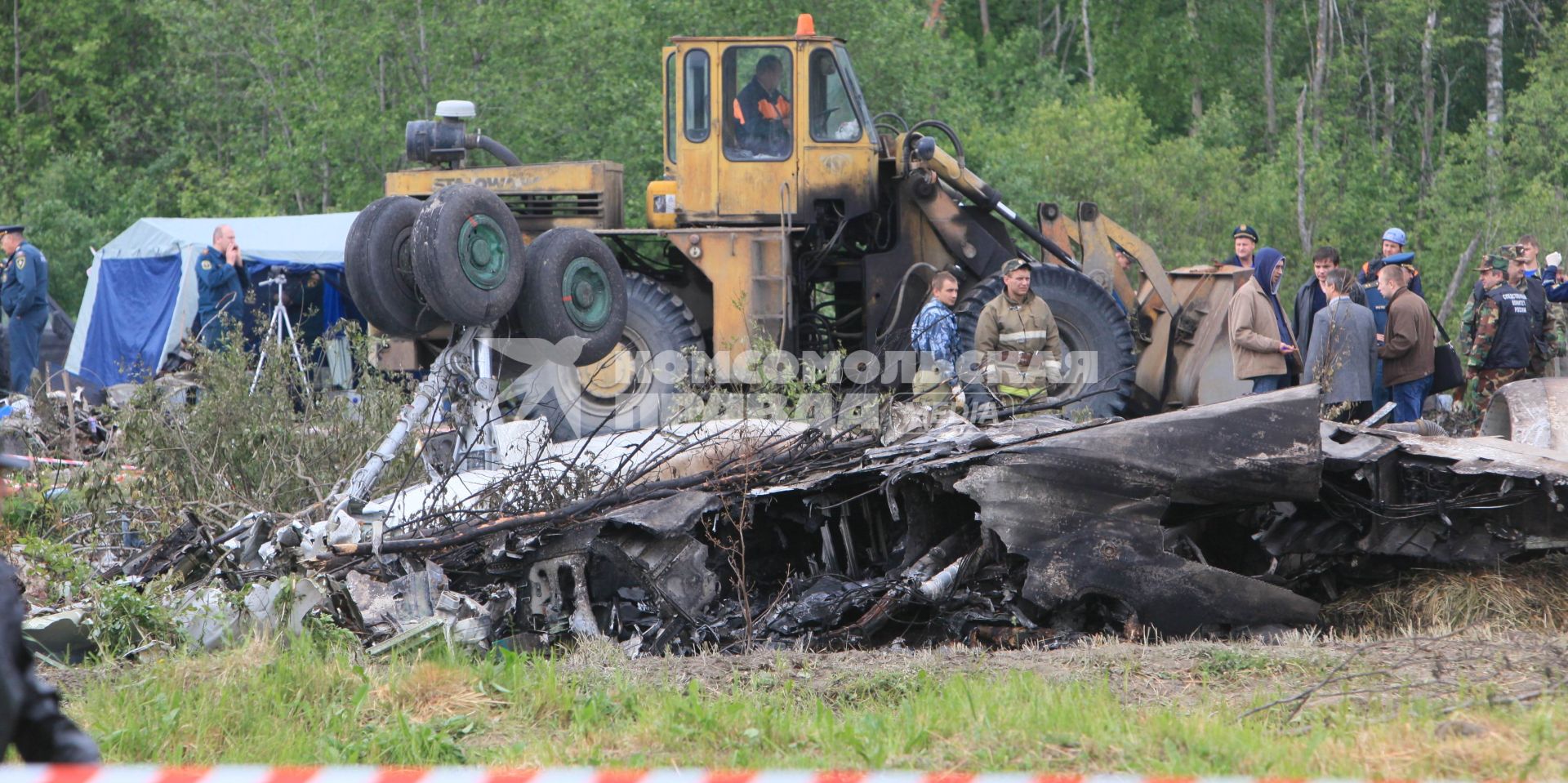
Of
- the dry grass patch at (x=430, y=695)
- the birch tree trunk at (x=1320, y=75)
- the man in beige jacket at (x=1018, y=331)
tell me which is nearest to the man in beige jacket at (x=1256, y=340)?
the man in beige jacket at (x=1018, y=331)

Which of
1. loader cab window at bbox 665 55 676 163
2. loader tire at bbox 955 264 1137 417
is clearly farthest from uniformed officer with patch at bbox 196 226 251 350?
loader tire at bbox 955 264 1137 417

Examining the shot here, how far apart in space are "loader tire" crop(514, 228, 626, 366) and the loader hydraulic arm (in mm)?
3069

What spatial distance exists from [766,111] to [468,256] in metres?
3.66

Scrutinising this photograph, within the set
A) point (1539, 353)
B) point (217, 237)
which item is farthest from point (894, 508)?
point (217, 237)

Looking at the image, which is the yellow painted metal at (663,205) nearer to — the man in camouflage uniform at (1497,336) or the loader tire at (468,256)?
the loader tire at (468,256)

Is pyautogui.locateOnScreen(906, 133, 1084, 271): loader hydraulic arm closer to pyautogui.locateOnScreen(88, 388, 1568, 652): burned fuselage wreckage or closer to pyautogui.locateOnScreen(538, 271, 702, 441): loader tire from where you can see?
pyautogui.locateOnScreen(538, 271, 702, 441): loader tire

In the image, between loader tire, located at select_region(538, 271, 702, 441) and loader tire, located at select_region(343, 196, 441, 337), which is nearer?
loader tire, located at select_region(343, 196, 441, 337)

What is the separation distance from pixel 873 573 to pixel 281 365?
3709 millimetres

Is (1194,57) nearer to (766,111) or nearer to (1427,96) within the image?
(1427,96)

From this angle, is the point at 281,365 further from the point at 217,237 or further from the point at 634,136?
the point at 634,136

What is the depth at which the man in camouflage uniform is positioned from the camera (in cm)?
998

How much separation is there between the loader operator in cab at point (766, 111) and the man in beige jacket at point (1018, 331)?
7.45 feet

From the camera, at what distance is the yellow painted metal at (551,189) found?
438 inches

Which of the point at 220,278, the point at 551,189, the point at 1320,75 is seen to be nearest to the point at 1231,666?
the point at 551,189
